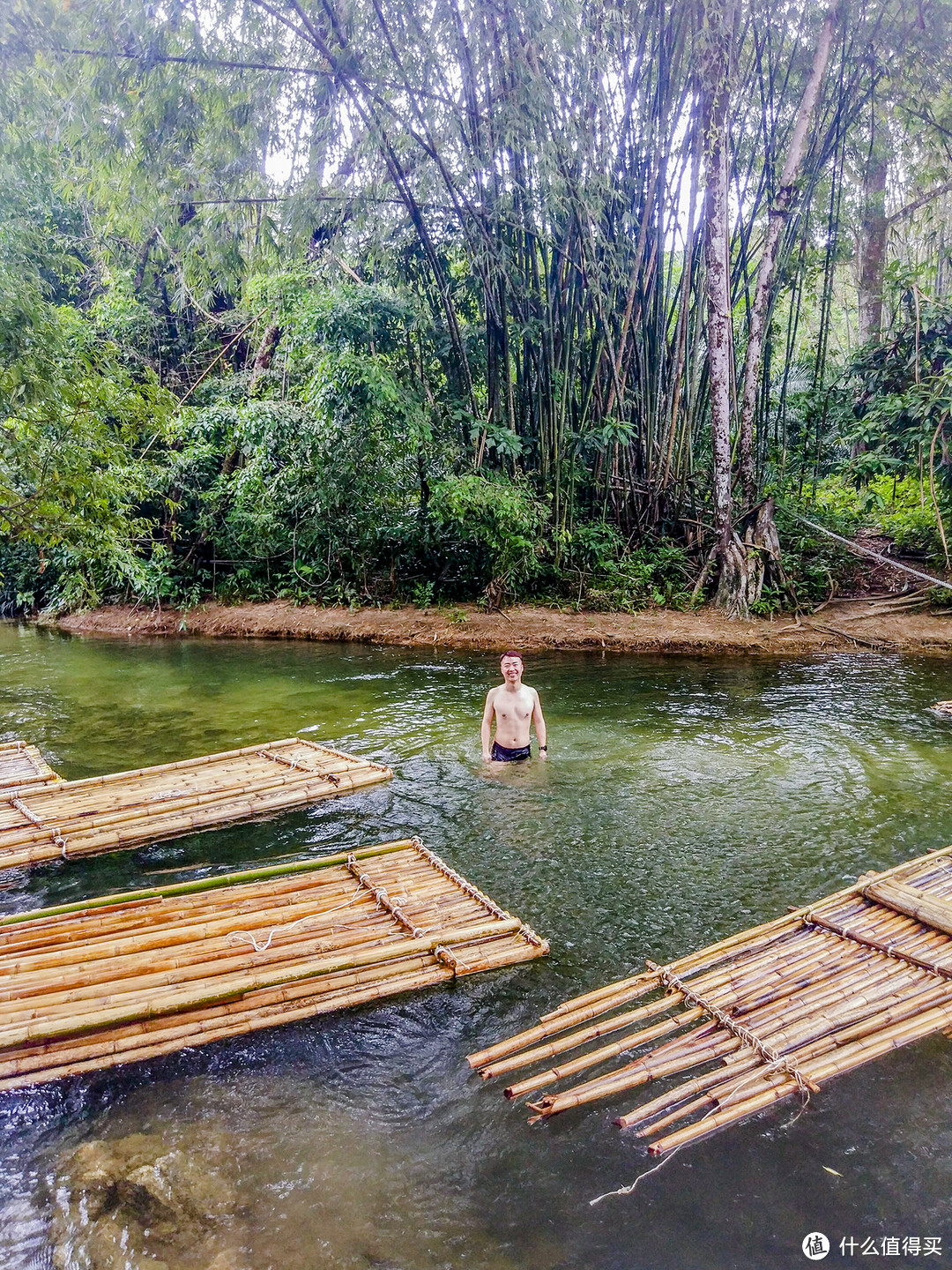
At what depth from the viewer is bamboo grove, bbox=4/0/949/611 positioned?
7.10 meters

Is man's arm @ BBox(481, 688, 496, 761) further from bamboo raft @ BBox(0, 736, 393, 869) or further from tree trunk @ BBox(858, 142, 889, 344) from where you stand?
tree trunk @ BBox(858, 142, 889, 344)

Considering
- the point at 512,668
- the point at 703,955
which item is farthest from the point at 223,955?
the point at 512,668

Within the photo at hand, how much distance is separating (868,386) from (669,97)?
3896 mm

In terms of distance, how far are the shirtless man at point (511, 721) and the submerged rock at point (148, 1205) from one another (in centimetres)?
327

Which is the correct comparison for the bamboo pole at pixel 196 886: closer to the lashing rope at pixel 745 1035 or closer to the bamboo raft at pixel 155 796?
the bamboo raft at pixel 155 796

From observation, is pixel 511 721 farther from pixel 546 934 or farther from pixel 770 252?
pixel 770 252

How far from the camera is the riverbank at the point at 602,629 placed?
344 inches

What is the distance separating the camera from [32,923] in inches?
121

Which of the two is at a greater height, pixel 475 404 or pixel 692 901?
pixel 475 404

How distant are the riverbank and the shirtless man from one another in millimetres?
3693

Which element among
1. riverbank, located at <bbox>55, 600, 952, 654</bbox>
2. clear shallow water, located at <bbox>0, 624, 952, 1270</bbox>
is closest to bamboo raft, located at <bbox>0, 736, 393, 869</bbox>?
clear shallow water, located at <bbox>0, 624, 952, 1270</bbox>

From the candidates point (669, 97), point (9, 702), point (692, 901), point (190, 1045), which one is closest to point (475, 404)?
point (669, 97)

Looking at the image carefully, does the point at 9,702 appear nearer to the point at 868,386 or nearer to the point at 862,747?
the point at 862,747

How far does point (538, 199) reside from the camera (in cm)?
850
